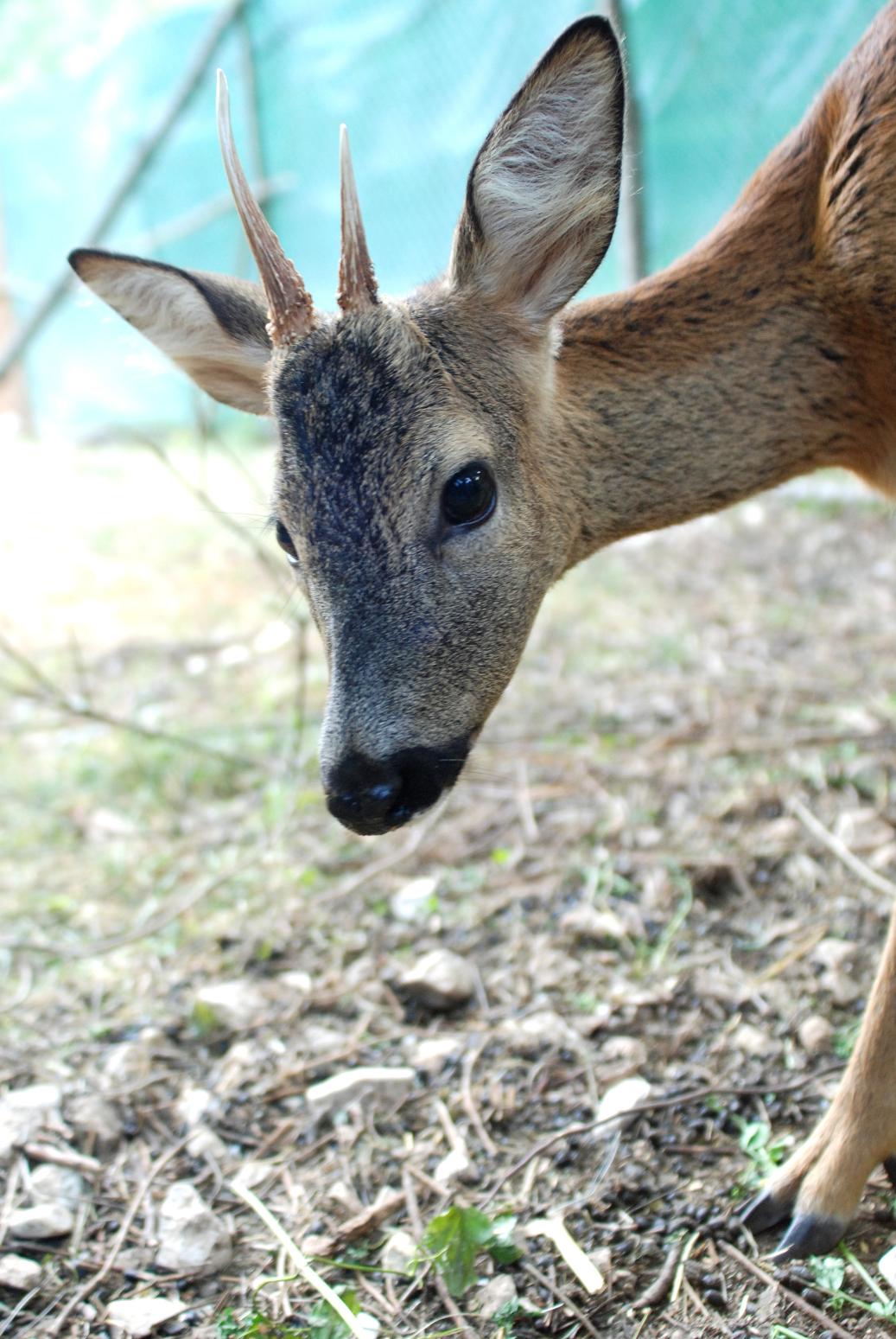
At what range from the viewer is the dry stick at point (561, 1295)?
91.7 inches

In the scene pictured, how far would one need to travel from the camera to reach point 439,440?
8.82 feet

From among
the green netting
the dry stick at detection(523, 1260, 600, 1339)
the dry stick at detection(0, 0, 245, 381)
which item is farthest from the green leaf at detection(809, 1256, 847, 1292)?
the dry stick at detection(0, 0, 245, 381)

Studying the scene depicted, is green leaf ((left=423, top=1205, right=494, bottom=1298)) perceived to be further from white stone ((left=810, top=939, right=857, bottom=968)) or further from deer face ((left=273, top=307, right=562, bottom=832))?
white stone ((left=810, top=939, right=857, bottom=968))

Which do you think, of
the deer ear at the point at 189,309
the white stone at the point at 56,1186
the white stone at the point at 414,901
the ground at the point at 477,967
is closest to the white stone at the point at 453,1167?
the ground at the point at 477,967

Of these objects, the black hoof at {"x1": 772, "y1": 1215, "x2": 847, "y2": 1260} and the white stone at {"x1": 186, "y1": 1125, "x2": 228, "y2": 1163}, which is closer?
the black hoof at {"x1": 772, "y1": 1215, "x2": 847, "y2": 1260}

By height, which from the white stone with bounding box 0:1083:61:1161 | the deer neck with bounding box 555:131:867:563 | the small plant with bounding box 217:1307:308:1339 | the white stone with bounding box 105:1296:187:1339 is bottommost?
the white stone with bounding box 105:1296:187:1339

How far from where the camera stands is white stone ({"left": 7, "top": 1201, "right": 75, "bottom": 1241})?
2648 millimetres

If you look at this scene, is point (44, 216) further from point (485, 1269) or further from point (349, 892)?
point (485, 1269)

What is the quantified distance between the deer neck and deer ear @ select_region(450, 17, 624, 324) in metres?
0.22

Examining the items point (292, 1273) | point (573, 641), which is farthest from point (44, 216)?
point (292, 1273)

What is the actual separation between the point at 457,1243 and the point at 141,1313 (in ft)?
2.15

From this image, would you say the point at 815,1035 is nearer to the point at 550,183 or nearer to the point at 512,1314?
the point at 512,1314

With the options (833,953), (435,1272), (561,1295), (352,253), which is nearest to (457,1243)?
(435,1272)

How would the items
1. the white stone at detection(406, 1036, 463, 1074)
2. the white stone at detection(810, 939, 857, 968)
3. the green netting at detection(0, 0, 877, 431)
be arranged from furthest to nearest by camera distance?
1. the green netting at detection(0, 0, 877, 431)
2. the white stone at detection(810, 939, 857, 968)
3. the white stone at detection(406, 1036, 463, 1074)
